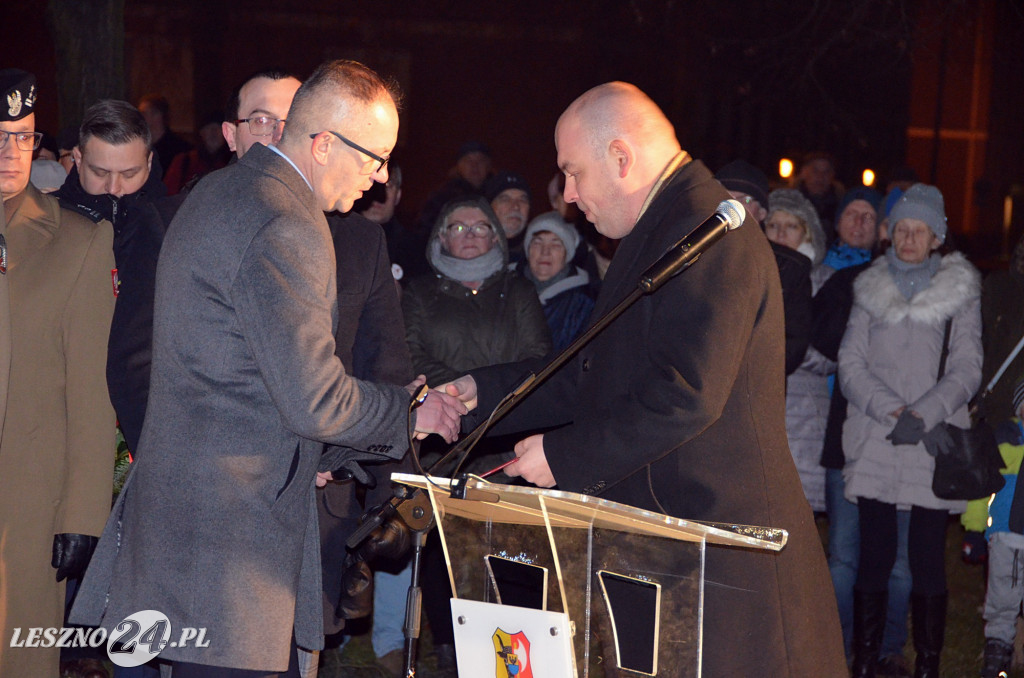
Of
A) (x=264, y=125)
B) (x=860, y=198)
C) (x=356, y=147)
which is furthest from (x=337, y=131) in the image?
(x=860, y=198)

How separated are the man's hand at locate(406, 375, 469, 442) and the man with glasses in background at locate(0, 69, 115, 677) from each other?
123 centimetres

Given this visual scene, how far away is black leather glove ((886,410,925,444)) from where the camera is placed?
5.45 m

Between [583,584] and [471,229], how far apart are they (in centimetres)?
346

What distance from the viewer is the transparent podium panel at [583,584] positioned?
8.20 feet

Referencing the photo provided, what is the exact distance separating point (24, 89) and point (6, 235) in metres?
0.60

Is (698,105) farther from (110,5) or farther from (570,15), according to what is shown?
(110,5)

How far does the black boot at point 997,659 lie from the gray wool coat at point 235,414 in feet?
13.1

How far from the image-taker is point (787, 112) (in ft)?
72.1

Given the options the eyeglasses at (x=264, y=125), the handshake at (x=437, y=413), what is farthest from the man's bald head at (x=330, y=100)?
the eyeglasses at (x=264, y=125)

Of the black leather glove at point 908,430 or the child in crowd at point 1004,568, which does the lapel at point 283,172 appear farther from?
the child in crowd at point 1004,568

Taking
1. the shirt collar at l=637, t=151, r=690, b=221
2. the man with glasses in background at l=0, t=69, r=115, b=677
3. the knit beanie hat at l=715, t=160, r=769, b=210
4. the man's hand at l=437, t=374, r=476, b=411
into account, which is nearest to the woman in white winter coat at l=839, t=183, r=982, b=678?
the knit beanie hat at l=715, t=160, r=769, b=210

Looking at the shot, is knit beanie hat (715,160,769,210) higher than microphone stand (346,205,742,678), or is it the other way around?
knit beanie hat (715,160,769,210)

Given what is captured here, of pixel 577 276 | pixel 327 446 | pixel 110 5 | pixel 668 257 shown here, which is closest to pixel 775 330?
pixel 668 257

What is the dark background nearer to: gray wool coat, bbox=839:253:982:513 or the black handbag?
gray wool coat, bbox=839:253:982:513
